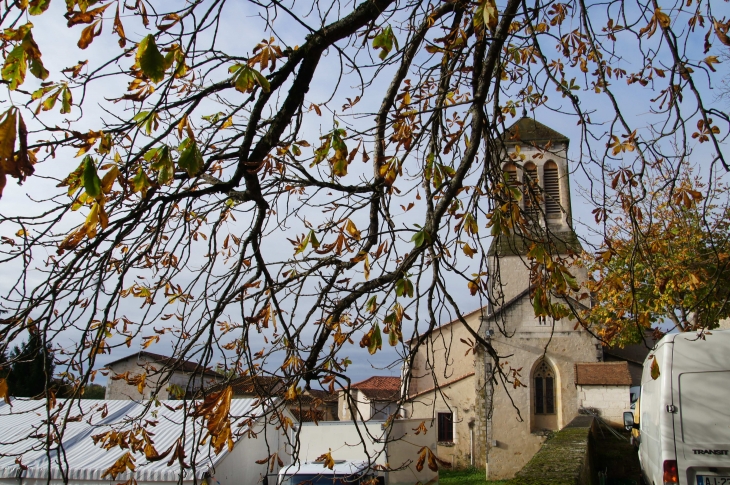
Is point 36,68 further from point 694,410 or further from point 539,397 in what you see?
point 539,397

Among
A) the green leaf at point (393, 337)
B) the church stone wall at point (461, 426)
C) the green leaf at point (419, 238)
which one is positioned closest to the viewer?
the green leaf at point (419, 238)

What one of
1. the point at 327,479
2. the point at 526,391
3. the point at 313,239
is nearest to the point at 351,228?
the point at 313,239

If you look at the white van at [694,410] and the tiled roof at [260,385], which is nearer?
the tiled roof at [260,385]

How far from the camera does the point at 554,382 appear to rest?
22641mm

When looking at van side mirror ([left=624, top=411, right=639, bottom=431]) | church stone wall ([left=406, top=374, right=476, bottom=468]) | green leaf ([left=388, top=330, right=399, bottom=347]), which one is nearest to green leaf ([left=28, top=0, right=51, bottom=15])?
green leaf ([left=388, top=330, right=399, bottom=347])

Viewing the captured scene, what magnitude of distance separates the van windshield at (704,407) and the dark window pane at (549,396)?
646 inches

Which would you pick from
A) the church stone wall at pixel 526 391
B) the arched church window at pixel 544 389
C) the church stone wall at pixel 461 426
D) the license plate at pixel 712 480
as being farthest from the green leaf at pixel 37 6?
the church stone wall at pixel 461 426

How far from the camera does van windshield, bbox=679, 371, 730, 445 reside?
6.63 metres

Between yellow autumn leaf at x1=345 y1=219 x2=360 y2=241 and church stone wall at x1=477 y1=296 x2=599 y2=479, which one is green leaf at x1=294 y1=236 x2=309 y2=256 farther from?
church stone wall at x1=477 y1=296 x2=599 y2=479

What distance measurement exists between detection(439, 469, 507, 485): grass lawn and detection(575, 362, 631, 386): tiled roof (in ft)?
15.2

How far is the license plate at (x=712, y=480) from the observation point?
21.4 feet

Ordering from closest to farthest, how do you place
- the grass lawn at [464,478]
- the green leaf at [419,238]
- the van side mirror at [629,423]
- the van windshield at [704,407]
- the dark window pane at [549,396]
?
the green leaf at [419,238], the van windshield at [704,407], the van side mirror at [629,423], the grass lawn at [464,478], the dark window pane at [549,396]

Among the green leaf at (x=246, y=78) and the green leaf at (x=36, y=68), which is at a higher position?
the green leaf at (x=246, y=78)

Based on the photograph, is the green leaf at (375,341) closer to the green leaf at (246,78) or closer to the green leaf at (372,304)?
the green leaf at (372,304)
